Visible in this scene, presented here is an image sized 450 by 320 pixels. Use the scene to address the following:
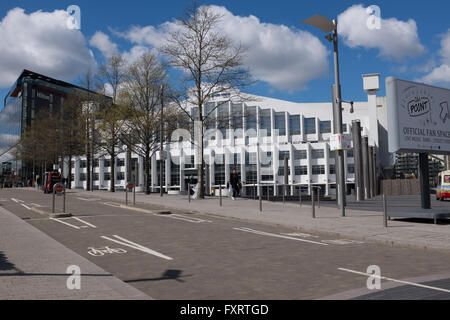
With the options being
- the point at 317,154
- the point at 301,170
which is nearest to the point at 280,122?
the point at 317,154

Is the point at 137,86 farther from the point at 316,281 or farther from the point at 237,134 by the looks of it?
the point at 237,134

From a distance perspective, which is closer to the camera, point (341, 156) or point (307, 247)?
point (307, 247)

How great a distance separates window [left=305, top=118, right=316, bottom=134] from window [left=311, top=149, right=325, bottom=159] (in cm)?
518

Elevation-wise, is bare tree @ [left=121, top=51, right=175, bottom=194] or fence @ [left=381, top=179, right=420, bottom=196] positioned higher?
bare tree @ [left=121, top=51, right=175, bottom=194]

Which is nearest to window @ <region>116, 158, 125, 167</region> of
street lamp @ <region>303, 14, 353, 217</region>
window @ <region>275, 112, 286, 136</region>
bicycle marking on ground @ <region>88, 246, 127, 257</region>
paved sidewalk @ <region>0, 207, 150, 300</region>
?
window @ <region>275, 112, 286, 136</region>

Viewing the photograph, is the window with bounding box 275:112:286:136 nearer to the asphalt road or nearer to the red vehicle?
the red vehicle

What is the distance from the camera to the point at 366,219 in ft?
47.8

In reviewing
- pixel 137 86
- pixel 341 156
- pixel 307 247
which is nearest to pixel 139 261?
pixel 307 247

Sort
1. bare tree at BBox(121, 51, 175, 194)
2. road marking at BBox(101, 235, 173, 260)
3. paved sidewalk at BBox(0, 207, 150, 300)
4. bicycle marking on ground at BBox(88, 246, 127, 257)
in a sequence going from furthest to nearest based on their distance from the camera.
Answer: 1. bare tree at BBox(121, 51, 175, 194)
2. bicycle marking on ground at BBox(88, 246, 127, 257)
3. road marking at BBox(101, 235, 173, 260)
4. paved sidewalk at BBox(0, 207, 150, 300)

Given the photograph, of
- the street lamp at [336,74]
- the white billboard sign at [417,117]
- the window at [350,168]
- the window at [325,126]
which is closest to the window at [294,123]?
the window at [325,126]

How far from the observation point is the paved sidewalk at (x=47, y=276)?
5.09 m

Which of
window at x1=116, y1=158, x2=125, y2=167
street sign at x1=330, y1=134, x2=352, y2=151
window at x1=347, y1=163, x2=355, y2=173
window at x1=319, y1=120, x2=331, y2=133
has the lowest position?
street sign at x1=330, y1=134, x2=352, y2=151

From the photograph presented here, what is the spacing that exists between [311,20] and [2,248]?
41.0ft

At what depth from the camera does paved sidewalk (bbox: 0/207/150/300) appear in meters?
5.09
